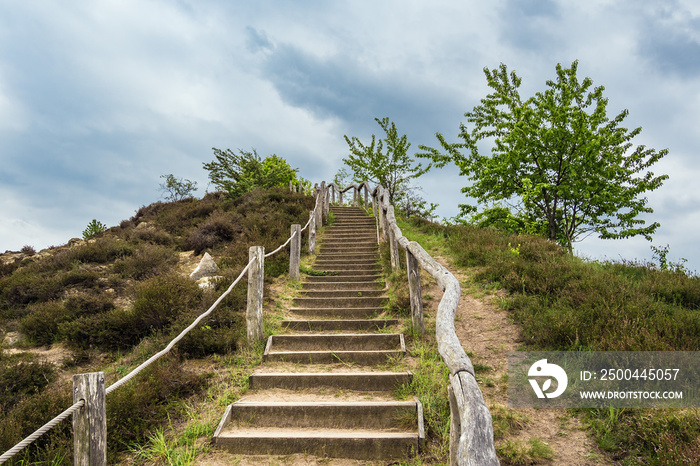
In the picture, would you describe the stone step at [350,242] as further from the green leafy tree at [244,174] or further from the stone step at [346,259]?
the green leafy tree at [244,174]

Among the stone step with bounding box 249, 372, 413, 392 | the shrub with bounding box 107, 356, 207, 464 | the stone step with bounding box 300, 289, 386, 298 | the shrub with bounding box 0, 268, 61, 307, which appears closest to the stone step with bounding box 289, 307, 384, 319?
the stone step with bounding box 300, 289, 386, 298

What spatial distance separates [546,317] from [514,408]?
178 centimetres

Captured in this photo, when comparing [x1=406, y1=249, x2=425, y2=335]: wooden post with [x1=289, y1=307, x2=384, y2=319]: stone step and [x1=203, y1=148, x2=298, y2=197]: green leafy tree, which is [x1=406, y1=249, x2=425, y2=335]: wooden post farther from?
[x1=203, y1=148, x2=298, y2=197]: green leafy tree

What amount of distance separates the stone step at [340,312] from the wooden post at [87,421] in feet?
15.2

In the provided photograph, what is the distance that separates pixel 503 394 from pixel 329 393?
2.02m

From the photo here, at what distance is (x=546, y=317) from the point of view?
17.1ft

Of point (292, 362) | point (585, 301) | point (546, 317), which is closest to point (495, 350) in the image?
point (546, 317)

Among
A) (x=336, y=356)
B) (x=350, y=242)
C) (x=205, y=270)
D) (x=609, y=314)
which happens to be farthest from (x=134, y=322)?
(x=609, y=314)

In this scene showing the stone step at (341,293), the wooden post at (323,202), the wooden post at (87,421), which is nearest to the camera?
the wooden post at (87,421)

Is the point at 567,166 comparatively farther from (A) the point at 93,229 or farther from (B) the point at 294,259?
(A) the point at 93,229

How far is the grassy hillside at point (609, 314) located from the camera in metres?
3.08

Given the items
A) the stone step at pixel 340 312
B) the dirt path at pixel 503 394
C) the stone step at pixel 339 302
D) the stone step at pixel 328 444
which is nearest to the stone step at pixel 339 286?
the stone step at pixel 339 302

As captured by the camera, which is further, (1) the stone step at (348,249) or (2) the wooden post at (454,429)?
(1) the stone step at (348,249)

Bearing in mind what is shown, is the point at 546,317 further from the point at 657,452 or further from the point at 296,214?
the point at 296,214
